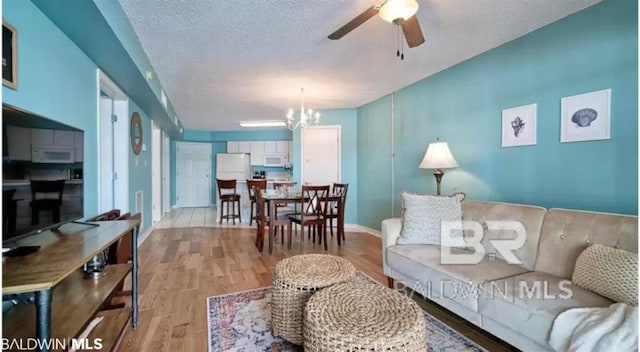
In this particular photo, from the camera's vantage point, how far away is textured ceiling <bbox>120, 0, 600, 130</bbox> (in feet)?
7.56

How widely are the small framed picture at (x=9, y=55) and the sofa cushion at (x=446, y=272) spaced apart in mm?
2644

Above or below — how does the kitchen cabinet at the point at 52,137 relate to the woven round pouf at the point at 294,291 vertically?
above

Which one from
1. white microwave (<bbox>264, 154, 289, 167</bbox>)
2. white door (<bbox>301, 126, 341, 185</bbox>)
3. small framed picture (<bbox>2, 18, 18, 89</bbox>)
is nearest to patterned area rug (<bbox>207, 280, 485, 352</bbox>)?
small framed picture (<bbox>2, 18, 18, 89</bbox>)

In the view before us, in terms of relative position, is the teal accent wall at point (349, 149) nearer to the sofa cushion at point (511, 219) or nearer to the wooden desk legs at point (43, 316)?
the sofa cushion at point (511, 219)

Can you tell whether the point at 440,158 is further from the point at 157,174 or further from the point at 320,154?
the point at 157,174

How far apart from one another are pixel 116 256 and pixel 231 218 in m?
4.19

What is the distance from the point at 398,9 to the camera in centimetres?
194

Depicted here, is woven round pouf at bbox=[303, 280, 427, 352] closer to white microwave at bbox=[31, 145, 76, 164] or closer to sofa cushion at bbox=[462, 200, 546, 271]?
sofa cushion at bbox=[462, 200, 546, 271]

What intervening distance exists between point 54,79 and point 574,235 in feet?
11.3

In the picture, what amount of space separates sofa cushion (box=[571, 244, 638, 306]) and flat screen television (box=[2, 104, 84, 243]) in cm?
273

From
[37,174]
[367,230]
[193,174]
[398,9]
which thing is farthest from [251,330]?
[193,174]

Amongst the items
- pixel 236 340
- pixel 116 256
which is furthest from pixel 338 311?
pixel 116 256

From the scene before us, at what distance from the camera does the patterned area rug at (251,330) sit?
1974 millimetres

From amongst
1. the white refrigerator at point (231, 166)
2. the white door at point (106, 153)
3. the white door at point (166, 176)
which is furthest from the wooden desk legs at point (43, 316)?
the white refrigerator at point (231, 166)
